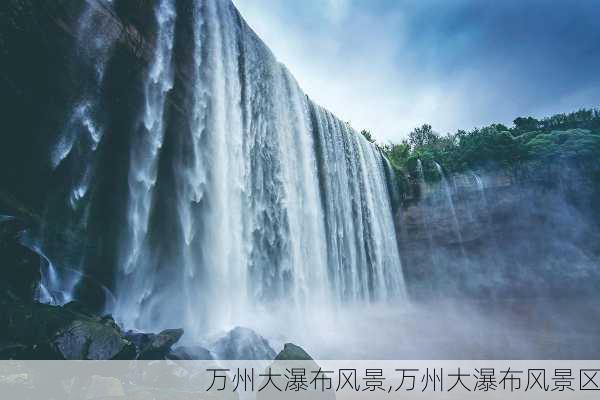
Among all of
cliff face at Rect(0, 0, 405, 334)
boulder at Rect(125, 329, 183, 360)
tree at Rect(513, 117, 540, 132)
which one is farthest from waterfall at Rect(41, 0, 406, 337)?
tree at Rect(513, 117, 540, 132)

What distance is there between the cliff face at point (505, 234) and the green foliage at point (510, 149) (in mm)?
634

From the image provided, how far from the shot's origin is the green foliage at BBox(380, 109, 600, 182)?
2114cm

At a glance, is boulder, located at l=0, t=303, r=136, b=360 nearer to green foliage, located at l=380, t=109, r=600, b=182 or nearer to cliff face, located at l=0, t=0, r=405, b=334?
cliff face, located at l=0, t=0, r=405, b=334

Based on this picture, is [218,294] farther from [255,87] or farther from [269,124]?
[255,87]

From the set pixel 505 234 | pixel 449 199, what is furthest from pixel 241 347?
pixel 505 234

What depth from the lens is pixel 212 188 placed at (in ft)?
37.1

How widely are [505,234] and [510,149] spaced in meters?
4.99

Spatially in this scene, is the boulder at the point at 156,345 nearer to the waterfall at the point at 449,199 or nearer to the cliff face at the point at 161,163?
the cliff face at the point at 161,163

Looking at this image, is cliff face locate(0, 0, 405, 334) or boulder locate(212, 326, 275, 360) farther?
cliff face locate(0, 0, 405, 334)

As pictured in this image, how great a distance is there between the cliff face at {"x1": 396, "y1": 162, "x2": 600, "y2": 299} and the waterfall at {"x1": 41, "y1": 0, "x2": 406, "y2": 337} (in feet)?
29.8

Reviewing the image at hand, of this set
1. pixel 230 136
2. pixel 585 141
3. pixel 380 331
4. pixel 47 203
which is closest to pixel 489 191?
pixel 585 141

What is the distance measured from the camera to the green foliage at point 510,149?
2114cm

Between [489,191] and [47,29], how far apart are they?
2162 cm

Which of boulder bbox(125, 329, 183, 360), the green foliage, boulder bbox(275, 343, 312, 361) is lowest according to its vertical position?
boulder bbox(275, 343, 312, 361)
